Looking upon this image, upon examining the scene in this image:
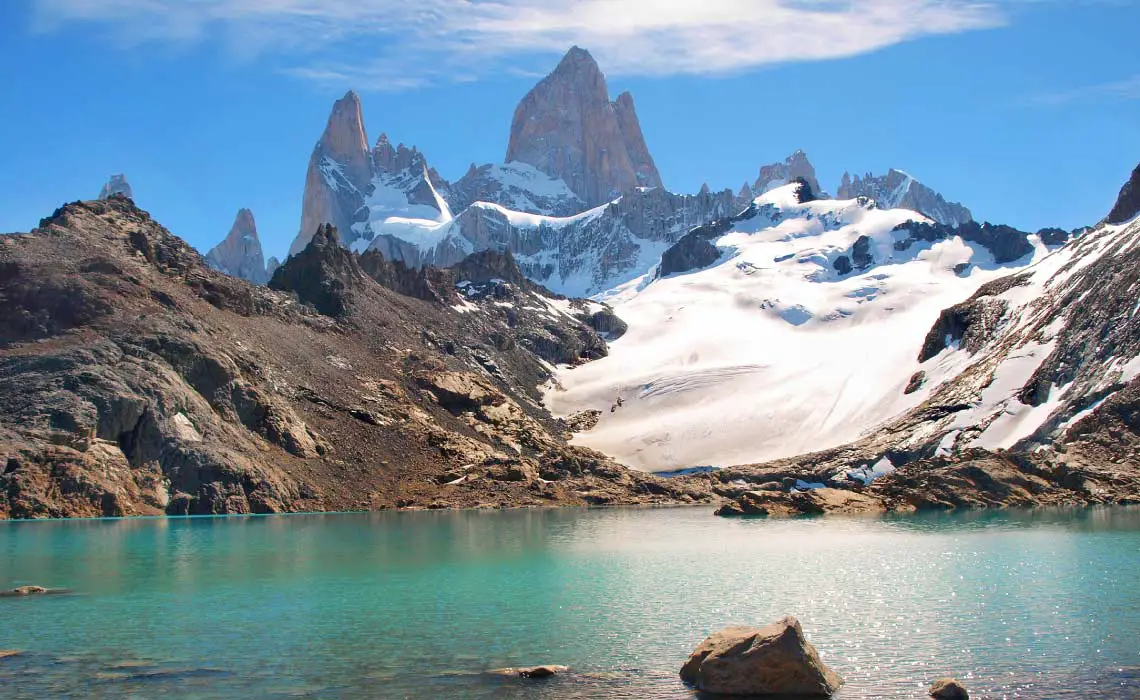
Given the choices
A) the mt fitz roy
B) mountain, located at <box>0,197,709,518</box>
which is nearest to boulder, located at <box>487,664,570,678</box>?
mountain, located at <box>0,197,709,518</box>

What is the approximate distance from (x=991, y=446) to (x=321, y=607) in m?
92.8

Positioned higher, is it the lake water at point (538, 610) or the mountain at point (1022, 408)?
the mountain at point (1022, 408)

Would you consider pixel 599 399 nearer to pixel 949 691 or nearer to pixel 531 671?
pixel 531 671

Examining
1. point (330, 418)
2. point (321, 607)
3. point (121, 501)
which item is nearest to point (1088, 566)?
point (321, 607)

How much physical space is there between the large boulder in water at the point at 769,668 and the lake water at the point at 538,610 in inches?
32.3

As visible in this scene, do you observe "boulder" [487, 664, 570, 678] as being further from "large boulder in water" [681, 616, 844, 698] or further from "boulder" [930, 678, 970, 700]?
"boulder" [930, 678, 970, 700]

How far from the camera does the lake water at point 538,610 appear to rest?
2717 centimetres

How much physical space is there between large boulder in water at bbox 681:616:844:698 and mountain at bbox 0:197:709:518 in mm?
68345

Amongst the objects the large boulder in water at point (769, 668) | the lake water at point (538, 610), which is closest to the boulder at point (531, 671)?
the lake water at point (538, 610)

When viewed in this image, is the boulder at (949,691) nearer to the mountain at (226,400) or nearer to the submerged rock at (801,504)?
the mountain at (226,400)

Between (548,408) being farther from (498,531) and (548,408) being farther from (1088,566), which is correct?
(1088,566)

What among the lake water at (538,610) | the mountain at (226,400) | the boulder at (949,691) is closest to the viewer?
the boulder at (949,691)

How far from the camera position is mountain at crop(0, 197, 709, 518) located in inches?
3383

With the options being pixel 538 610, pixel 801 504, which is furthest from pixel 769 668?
pixel 801 504
